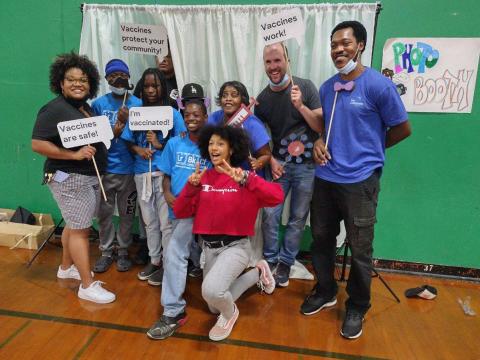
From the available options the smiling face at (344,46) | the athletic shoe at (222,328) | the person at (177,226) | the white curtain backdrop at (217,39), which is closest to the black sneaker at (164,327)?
the person at (177,226)

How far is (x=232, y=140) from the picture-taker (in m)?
1.99

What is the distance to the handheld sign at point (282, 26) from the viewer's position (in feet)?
6.95

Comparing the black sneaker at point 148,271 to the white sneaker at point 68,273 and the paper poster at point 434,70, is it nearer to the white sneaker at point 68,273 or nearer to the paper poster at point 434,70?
the white sneaker at point 68,273

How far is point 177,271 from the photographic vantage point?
2100mm

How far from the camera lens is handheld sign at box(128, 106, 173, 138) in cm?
235

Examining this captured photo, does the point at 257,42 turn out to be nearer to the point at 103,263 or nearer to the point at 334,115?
the point at 334,115

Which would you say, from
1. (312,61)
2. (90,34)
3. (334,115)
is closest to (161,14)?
(90,34)

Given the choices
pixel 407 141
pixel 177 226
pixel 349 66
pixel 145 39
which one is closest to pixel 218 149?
pixel 177 226

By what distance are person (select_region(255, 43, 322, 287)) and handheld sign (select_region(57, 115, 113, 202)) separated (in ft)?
3.51

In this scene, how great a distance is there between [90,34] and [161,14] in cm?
64

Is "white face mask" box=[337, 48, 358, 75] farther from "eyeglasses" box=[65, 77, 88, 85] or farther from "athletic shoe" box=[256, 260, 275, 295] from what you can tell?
"eyeglasses" box=[65, 77, 88, 85]

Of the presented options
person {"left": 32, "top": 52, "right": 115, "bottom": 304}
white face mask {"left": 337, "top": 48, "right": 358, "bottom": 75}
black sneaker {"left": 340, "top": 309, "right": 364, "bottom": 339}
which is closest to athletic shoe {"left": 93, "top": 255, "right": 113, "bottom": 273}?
person {"left": 32, "top": 52, "right": 115, "bottom": 304}

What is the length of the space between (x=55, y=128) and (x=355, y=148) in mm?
1720

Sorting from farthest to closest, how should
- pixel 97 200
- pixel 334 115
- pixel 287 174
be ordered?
pixel 287 174
pixel 97 200
pixel 334 115
